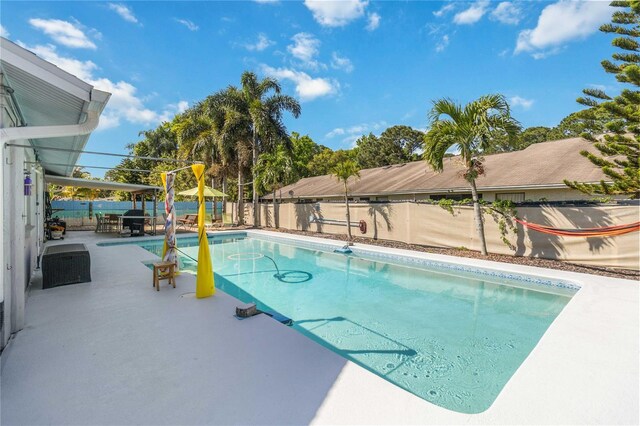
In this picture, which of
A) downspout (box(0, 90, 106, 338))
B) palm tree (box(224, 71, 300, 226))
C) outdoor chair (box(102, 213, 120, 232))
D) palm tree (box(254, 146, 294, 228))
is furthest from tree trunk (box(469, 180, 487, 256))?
outdoor chair (box(102, 213, 120, 232))

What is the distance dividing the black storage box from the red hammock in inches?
448

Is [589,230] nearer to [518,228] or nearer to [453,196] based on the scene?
[518,228]

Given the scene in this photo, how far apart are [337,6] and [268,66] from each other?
447 inches

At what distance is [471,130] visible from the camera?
9180 millimetres

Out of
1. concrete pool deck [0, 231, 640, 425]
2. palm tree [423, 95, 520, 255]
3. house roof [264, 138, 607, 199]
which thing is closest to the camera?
concrete pool deck [0, 231, 640, 425]

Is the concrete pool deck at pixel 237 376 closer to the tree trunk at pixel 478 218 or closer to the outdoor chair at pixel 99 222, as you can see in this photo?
the tree trunk at pixel 478 218

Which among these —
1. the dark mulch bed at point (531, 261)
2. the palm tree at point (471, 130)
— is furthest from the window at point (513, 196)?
the dark mulch bed at point (531, 261)

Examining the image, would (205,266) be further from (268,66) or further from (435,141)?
(268,66)

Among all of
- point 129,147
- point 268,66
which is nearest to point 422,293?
point 268,66

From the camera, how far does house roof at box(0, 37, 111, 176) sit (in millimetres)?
2871

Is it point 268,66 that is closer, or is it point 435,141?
point 435,141

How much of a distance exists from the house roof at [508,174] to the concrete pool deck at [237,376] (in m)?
7.25

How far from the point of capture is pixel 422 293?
283 inches

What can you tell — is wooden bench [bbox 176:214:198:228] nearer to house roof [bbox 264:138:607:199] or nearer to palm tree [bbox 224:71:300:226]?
palm tree [bbox 224:71:300:226]
